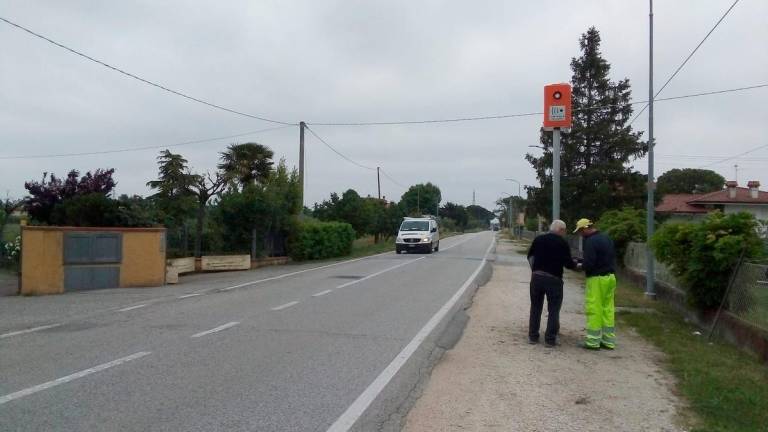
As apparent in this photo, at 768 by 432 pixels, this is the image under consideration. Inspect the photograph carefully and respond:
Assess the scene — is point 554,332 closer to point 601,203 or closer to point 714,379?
point 714,379

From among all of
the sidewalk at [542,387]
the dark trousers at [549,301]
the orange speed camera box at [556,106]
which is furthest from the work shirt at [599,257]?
the orange speed camera box at [556,106]

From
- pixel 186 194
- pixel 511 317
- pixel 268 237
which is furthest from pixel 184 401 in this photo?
pixel 186 194

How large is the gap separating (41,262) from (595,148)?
3091cm

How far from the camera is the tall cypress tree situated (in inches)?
1507

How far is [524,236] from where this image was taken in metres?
84.4

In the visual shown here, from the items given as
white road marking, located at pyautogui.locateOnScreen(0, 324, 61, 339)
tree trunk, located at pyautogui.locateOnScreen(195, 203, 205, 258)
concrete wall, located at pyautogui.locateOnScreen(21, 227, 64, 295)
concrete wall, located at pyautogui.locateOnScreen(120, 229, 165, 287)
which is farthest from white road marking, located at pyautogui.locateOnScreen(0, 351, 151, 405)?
tree trunk, located at pyautogui.locateOnScreen(195, 203, 205, 258)

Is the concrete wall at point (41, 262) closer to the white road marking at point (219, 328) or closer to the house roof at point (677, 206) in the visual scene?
the white road marking at point (219, 328)

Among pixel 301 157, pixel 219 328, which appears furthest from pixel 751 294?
pixel 301 157

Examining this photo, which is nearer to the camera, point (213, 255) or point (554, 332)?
point (554, 332)

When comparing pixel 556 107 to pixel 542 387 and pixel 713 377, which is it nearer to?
pixel 713 377

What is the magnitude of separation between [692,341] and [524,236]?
75367 millimetres

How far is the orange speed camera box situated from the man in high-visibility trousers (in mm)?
9810

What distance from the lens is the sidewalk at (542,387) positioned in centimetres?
589

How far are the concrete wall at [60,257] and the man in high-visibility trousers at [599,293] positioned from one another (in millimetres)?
12346
